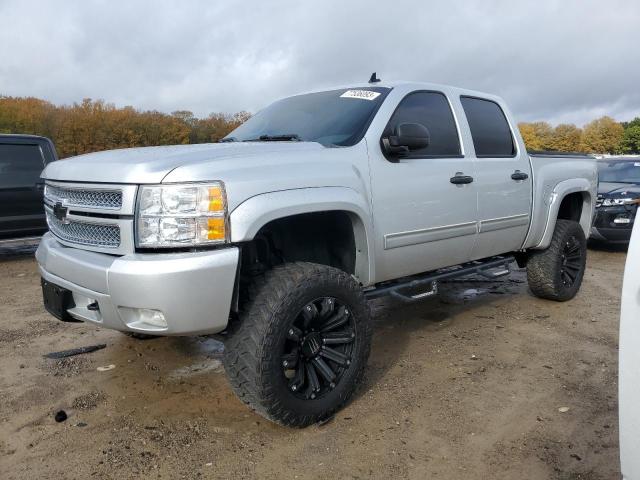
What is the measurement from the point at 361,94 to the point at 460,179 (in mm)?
937

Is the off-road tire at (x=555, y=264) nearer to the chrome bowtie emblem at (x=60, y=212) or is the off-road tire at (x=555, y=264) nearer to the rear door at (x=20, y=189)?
the chrome bowtie emblem at (x=60, y=212)

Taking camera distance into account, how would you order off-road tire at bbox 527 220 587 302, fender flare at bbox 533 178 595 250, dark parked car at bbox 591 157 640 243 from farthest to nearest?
dark parked car at bbox 591 157 640 243
off-road tire at bbox 527 220 587 302
fender flare at bbox 533 178 595 250

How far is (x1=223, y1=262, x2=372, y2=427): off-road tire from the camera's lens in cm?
279

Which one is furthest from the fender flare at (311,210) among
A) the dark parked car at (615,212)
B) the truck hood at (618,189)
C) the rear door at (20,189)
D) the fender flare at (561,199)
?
the truck hood at (618,189)

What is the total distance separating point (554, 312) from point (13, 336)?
4.89 m

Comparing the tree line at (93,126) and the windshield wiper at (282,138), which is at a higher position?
the tree line at (93,126)

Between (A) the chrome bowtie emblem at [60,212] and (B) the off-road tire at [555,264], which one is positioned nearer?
(A) the chrome bowtie emblem at [60,212]

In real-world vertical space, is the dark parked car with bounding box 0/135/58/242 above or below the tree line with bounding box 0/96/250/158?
below

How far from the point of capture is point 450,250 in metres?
4.06

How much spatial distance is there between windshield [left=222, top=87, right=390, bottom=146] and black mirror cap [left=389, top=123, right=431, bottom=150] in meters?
0.24

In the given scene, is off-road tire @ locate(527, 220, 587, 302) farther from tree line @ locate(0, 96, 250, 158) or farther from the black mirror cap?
tree line @ locate(0, 96, 250, 158)

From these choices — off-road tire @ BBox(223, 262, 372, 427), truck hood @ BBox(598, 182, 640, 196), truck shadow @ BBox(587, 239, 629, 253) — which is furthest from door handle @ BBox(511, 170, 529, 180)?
truck shadow @ BBox(587, 239, 629, 253)

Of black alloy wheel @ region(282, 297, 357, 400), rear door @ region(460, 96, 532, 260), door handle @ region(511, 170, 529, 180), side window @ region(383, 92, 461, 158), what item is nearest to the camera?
black alloy wheel @ region(282, 297, 357, 400)

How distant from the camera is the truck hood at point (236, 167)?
2.65 m
